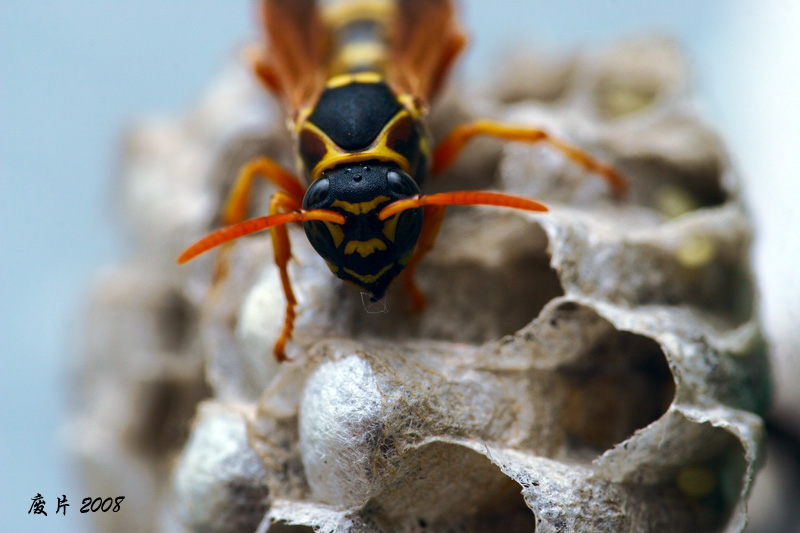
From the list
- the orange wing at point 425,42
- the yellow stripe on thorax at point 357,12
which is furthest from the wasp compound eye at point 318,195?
the yellow stripe on thorax at point 357,12

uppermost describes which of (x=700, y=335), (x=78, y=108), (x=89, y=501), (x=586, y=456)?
(x=78, y=108)

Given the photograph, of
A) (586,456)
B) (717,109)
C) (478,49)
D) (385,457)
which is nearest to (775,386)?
(586,456)

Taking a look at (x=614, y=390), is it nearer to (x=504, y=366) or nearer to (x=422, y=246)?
(x=504, y=366)

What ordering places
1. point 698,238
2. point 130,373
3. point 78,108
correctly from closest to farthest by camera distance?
1. point 698,238
2. point 130,373
3. point 78,108

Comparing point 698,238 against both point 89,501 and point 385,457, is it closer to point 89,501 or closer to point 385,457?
point 385,457

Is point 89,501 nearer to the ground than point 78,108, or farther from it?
nearer to the ground

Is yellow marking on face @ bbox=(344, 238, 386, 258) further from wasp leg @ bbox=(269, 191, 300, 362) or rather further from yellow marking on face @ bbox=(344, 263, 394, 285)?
wasp leg @ bbox=(269, 191, 300, 362)

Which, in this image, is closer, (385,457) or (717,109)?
(385,457)

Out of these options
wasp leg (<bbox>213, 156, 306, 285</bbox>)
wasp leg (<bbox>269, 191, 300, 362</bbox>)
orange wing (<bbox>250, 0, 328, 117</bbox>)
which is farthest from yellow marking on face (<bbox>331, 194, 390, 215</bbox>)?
orange wing (<bbox>250, 0, 328, 117</bbox>)
